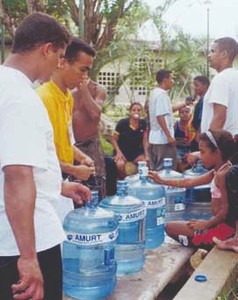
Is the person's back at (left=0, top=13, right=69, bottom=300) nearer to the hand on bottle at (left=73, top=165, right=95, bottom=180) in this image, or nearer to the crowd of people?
the crowd of people

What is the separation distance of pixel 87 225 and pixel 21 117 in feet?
3.81

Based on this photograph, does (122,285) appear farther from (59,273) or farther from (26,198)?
(26,198)

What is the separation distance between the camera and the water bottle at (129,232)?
9.69 feet

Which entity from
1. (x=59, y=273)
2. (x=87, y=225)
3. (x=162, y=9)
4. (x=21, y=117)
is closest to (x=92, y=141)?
(x=87, y=225)

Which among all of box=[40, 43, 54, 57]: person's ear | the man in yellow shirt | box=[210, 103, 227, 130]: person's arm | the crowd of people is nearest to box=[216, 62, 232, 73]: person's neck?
the crowd of people

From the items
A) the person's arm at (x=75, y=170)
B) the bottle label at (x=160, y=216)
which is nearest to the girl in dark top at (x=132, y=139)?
the bottle label at (x=160, y=216)

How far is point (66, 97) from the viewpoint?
2955mm

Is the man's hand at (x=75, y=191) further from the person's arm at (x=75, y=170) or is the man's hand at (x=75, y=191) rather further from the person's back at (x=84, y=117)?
the person's back at (x=84, y=117)

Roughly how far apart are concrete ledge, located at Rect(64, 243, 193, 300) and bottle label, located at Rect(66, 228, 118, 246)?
0.29 m

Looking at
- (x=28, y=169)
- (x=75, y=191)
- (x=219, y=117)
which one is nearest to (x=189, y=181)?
(x=219, y=117)

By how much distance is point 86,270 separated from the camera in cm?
281

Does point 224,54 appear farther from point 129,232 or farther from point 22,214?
point 22,214

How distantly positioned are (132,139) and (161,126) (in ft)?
1.63

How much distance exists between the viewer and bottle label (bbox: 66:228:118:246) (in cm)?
256
